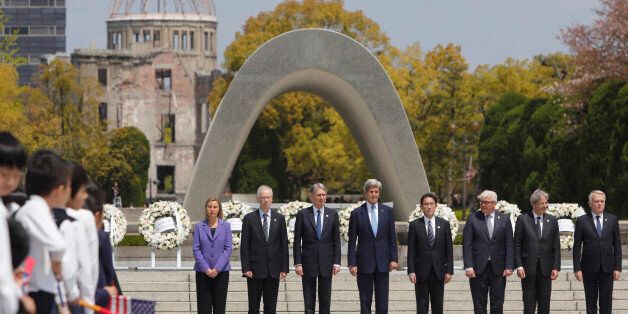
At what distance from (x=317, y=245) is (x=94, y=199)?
234 inches

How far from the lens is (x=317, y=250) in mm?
16375

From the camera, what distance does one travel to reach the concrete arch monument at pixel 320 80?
26359 mm

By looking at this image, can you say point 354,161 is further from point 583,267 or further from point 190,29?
point 190,29

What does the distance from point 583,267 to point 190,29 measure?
99.1 metres

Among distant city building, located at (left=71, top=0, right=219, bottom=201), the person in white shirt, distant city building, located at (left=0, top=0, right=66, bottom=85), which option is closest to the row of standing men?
the person in white shirt

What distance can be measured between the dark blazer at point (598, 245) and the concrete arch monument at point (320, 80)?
10.4m

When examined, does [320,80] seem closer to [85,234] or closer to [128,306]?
[128,306]

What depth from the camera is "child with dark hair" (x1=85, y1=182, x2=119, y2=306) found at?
10.1 m

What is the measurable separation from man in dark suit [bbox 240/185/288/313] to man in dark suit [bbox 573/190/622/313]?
3.00 m

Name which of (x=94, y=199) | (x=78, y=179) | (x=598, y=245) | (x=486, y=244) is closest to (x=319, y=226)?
(x=486, y=244)

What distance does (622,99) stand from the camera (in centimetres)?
3997

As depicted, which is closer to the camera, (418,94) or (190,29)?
(418,94)

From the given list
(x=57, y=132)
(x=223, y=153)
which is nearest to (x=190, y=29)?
(x=57, y=132)

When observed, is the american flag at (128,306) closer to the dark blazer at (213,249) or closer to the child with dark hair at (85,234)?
the child with dark hair at (85,234)
